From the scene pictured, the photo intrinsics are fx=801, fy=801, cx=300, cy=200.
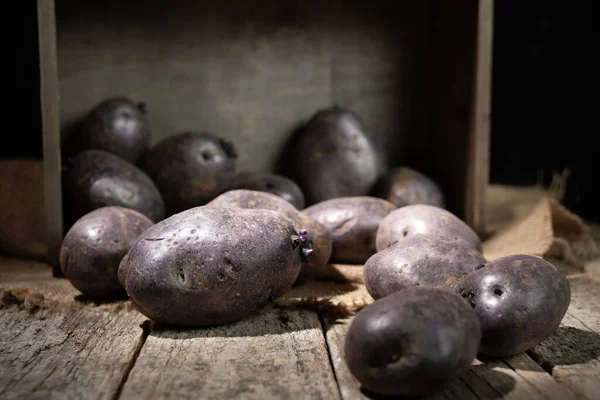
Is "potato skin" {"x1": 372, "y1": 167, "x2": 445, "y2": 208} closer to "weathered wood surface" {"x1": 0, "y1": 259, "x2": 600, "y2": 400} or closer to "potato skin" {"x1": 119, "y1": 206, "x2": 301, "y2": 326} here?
"weathered wood surface" {"x1": 0, "y1": 259, "x2": 600, "y2": 400}

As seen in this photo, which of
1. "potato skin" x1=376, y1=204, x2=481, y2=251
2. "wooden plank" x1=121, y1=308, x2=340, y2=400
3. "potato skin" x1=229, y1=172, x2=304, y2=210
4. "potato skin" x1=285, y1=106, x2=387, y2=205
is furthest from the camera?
"potato skin" x1=285, y1=106, x2=387, y2=205

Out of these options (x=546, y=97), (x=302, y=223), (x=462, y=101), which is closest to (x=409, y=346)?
(x=302, y=223)

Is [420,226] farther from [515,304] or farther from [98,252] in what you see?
[98,252]

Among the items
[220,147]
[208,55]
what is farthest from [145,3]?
[220,147]

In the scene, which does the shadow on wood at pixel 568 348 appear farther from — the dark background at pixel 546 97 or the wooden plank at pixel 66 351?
the dark background at pixel 546 97

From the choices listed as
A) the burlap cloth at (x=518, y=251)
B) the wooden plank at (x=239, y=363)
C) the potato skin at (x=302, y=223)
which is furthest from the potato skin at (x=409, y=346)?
the potato skin at (x=302, y=223)

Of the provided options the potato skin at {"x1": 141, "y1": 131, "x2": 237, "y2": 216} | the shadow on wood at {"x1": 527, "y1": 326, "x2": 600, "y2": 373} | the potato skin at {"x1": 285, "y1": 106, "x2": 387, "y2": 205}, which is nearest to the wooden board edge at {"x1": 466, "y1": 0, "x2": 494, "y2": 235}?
the potato skin at {"x1": 285, "y1": 106, "x2": 387, "y2": 205}

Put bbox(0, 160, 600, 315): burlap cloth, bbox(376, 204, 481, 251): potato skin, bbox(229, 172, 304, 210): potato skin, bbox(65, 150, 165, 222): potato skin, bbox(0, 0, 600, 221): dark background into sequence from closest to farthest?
bbox(0, 160, 600, 315): burlap cloth → bbox(376, 204, 481, 251): potato skin → bbox(65, 150, 165, 222): potato skin → bbox(229, 172, 304, 210): potato skin → bbox(0, 0, 600, 221): dark background

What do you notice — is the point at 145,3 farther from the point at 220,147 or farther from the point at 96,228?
the point at 96,228
